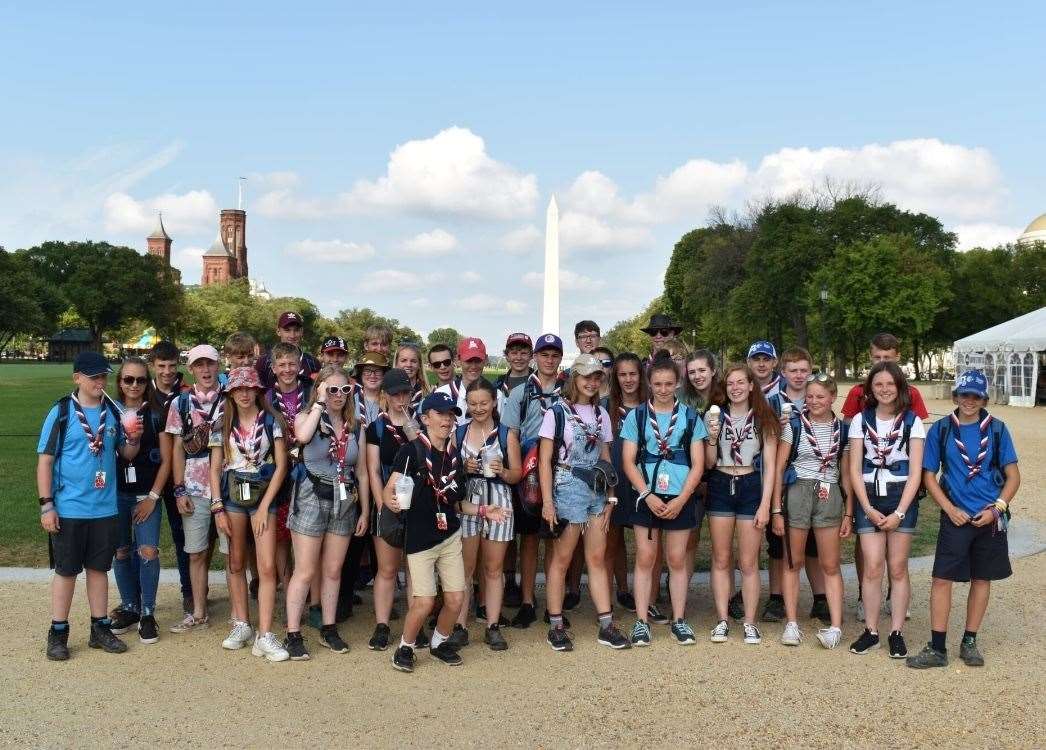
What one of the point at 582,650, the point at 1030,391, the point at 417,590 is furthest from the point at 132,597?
the point at 1030,391

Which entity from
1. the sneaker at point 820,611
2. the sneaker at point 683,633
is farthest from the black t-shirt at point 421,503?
the sneaker at point 820,611

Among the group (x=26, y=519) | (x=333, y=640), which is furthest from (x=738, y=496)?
(x=26, y=519)

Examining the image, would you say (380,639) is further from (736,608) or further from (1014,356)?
(1014,356)

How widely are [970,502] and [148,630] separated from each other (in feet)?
17.6

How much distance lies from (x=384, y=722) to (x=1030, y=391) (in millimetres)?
32093

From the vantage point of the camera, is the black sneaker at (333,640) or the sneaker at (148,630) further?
the sneaker at (148,630)

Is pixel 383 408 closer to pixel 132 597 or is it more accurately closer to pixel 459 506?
pixel 459 506

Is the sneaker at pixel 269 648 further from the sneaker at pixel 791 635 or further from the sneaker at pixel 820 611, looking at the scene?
the sneaker at pixel 820 611

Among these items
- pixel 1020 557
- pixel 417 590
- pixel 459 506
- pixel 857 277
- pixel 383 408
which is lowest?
pixel 1020 557

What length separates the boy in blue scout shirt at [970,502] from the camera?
17.4 ft

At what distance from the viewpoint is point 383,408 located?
18.4 ft

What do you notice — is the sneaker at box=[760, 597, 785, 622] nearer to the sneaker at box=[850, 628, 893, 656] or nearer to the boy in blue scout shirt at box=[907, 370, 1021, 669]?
the sneaker at box=[850, 628, 893, 656]

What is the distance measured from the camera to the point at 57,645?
539 cm

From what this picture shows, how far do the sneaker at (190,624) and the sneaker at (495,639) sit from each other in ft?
6.56
